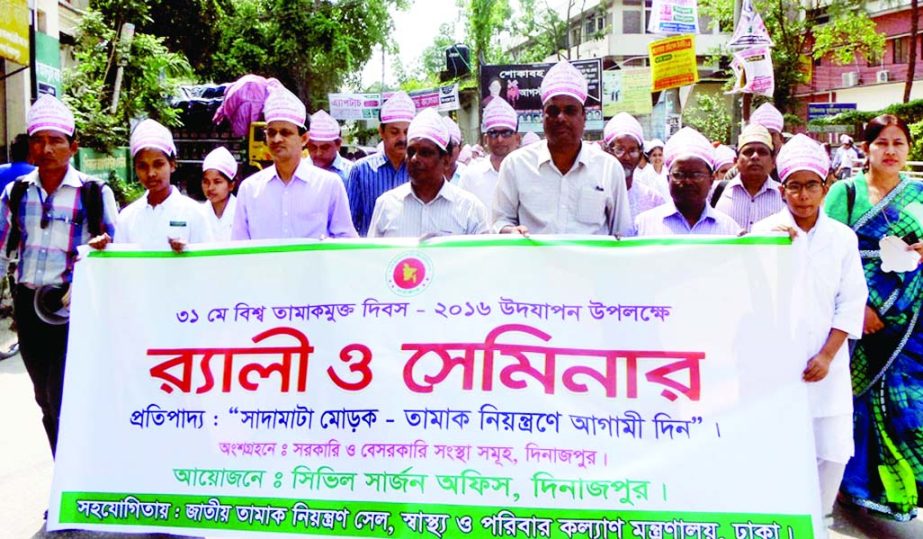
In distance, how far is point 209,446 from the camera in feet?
11.4

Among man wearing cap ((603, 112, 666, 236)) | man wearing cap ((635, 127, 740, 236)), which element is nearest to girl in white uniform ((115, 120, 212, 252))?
man wearing cap ((635, 127, 740, 236))

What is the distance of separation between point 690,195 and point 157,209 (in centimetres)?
245

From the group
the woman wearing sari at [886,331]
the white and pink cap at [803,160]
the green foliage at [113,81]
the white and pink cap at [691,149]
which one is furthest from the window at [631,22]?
the white and pink cap at [803,160]

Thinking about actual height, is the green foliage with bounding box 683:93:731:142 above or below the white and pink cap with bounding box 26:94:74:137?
above

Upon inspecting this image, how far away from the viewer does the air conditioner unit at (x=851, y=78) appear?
39.8m

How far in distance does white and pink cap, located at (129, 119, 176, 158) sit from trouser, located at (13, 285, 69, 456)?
866 mm

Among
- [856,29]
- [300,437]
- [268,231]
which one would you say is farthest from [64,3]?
[856,29]

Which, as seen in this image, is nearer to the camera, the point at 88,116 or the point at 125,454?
the point at 125,454

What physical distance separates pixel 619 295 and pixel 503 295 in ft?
1.45

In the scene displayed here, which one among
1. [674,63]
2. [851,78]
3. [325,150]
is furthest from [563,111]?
[851,78]

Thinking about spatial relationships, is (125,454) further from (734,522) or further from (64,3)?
(64,3)

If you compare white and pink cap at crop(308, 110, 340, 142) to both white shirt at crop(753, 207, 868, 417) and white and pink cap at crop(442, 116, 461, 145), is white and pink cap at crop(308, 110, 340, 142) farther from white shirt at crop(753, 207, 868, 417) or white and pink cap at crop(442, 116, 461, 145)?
white shirt at crop(753, 207, 868, 417)

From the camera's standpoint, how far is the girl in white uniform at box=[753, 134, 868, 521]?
3566mm

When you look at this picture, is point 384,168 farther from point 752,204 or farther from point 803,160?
point 803,160
